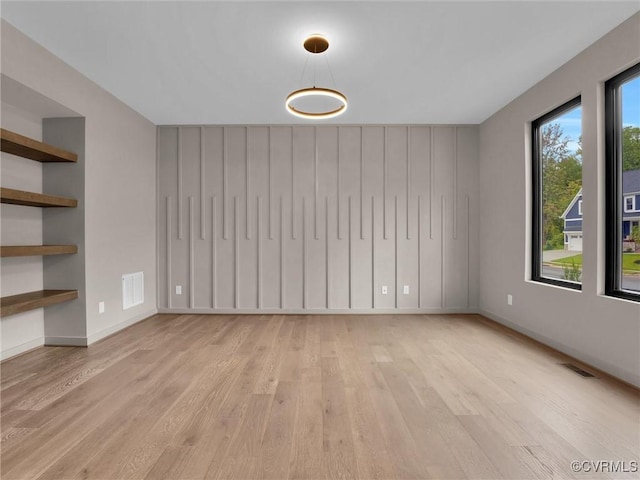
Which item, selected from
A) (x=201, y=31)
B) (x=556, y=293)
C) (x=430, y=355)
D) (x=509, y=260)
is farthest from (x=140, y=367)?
(x=509, y=260)

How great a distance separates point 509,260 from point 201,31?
437 cm

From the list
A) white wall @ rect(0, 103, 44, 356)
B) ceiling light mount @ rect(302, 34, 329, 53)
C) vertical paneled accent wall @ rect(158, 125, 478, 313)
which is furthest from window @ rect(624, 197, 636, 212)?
white wall @ rect(0, 103, 44, 356)

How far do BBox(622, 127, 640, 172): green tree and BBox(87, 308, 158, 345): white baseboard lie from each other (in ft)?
18.0

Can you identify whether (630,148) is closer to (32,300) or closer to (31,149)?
(31,149)

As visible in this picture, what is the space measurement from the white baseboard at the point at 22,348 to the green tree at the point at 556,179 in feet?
18.9

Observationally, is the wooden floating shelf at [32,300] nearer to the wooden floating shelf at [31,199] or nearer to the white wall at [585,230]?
the wooden floating shelf at [31,199]

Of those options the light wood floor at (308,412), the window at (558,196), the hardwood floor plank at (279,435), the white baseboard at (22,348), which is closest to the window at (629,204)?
the window at (558,196)

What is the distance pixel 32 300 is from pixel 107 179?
160 centimetres

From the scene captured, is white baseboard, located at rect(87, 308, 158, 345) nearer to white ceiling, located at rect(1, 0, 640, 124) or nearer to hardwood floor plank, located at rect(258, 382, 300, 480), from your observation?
hardwood floor plank, located at rect(258, 382, 300, 480)

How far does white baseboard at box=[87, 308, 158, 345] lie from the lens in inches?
143

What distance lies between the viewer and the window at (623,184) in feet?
8.68

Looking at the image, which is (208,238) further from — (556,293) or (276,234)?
(556,293)

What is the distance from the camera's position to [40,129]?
353 cm

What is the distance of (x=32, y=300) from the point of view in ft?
9.91
